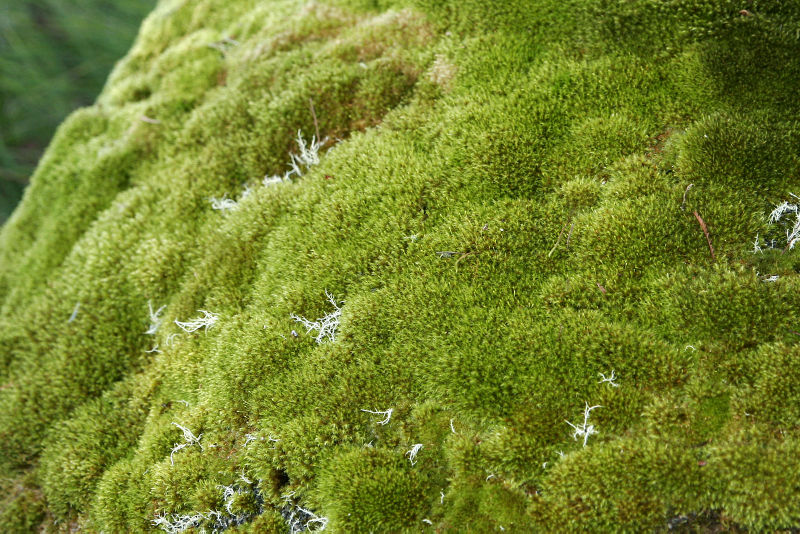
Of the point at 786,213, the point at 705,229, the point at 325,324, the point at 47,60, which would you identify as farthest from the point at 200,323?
the point at 47,60

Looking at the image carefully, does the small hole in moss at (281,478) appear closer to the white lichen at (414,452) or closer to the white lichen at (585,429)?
the white lichen at (414,452)

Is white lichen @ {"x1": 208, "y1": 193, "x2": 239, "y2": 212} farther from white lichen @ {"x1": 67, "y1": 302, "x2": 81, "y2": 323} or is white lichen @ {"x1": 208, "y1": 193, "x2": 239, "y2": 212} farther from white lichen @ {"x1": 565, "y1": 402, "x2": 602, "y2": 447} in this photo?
white lichen @ {"x1": 565, "y1": 402, "x2": 602, "y2": 447}

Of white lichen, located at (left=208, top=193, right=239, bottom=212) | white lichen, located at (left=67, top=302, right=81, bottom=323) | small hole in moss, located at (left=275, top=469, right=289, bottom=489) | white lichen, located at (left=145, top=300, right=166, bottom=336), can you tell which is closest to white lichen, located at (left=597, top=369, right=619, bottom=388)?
small hole in moss, located at (left=275, top=469, right=289, bottom=489)

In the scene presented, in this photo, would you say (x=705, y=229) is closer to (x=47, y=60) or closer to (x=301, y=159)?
(x=301, y=159)

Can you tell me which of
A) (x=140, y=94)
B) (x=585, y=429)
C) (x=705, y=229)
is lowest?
(x=585, y=429)

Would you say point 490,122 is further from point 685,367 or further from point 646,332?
point 685,367

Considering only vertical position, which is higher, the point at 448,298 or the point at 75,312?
the point at 75,312
